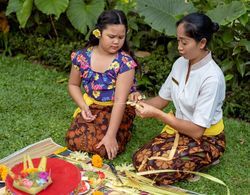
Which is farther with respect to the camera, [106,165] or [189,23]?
[106,165]

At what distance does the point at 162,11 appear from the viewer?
4668mm

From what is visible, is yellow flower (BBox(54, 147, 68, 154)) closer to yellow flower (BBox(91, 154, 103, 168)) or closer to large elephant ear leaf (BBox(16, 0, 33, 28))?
yellow flower (BBox(91, 154, 103, 168))

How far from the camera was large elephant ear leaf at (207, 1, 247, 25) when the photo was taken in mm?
4324

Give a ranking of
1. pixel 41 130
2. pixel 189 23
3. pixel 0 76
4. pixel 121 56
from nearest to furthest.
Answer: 1. pixel 189 23
2. pixel 121 56
3. pixel 41 130
4. pixel 0 76

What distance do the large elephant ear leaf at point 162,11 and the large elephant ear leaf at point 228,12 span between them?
26 cm

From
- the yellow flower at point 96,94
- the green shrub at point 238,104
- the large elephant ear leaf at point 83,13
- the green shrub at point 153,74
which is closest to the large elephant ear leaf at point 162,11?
the green shrub at point 153,74

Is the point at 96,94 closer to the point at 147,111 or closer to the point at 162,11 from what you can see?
the point at 147,111

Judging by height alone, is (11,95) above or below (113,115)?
below

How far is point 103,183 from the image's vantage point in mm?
3221

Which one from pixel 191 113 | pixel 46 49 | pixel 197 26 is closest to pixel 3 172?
pixel 191 113

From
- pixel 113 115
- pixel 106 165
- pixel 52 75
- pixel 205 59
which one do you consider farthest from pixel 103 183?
pixel 52 75

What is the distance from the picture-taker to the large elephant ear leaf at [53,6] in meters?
5.11

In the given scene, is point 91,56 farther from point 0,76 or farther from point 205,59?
Result: point 0,76

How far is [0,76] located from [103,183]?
2262 millimetres
